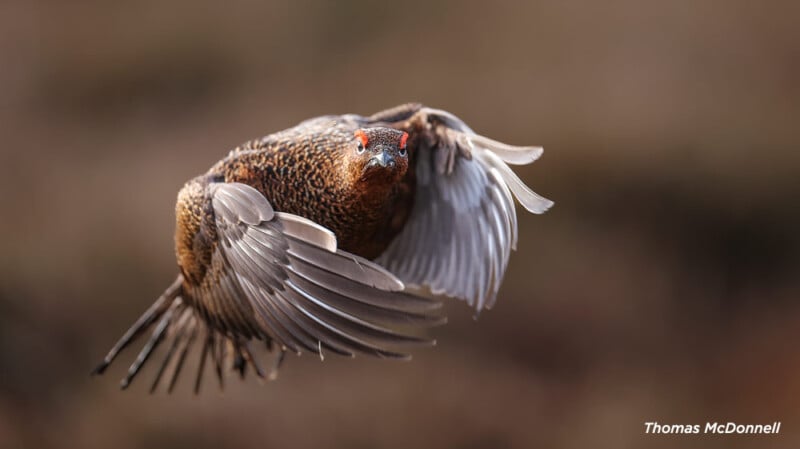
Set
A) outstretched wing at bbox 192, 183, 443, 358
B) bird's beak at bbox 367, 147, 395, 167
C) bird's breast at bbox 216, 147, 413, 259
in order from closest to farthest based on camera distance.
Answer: outstretched wing at bbox 192, 183, 443, 358
bird's beak at bbox 367, 147, 395, 167
bird's breast at bbox 216, 147, 413, 259

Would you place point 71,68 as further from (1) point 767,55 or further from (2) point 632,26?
(1) point 767,55

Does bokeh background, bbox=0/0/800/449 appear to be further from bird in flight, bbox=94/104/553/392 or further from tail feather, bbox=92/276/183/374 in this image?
tail feather, bbox=92/276/183/374

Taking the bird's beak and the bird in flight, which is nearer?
the bird in flight

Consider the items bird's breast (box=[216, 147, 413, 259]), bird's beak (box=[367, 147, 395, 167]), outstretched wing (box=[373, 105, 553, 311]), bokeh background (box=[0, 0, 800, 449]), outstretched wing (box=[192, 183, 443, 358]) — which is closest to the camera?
outstretched wing (box=[192, 183, 443, 358])

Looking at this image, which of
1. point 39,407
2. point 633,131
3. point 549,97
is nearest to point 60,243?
point 39,407

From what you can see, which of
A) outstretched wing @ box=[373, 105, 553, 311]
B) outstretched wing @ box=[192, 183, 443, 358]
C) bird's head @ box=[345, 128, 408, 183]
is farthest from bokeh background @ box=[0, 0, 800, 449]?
outstretched wing @ box=[192, 183, 443, 358]

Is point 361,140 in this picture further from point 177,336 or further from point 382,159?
point 177,336

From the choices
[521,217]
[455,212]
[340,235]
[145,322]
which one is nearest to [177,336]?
[145,322]
